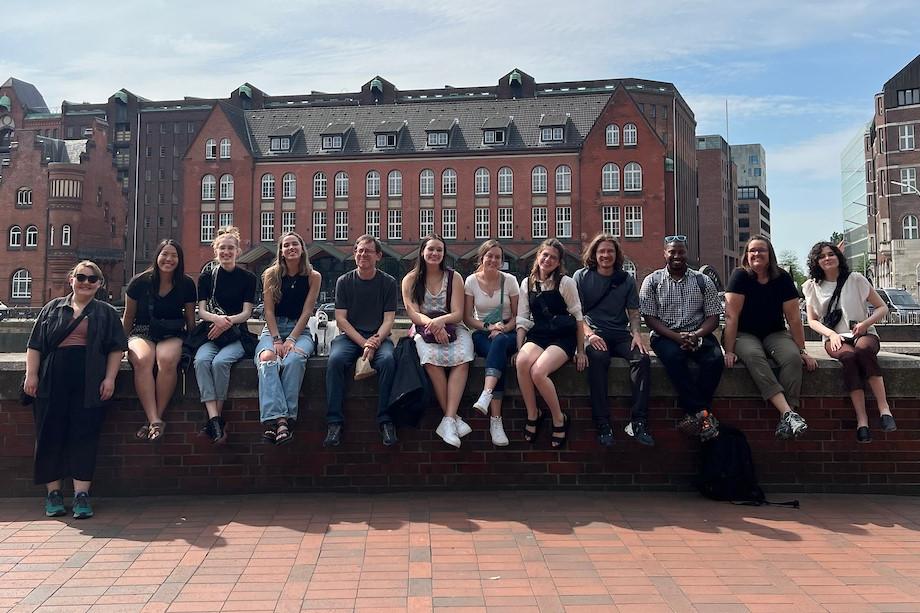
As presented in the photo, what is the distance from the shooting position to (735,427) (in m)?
5.95

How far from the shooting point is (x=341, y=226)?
58.7 meters

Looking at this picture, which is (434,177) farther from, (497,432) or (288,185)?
(497,432)

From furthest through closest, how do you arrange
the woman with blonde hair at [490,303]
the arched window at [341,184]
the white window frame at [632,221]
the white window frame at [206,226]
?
the white window frame at [206,226] → the arched window at [341,184] → the white window frame at [632,221] → the woman with blonde hair at [490,303]

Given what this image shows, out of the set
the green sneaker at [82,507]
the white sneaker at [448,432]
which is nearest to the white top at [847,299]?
the white sneaker at [448,432]

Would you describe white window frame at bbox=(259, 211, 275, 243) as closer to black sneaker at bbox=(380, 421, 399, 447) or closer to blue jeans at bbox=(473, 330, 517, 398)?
blue jeans at bbox=(473, 330, 517, 398)

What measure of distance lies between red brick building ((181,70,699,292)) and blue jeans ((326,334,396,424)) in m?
47.4

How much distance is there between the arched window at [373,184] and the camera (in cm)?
5875

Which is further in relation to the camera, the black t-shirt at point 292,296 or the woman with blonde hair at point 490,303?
the black t-shirt at point 292,296

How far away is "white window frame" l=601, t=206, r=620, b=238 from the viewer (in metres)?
54.7

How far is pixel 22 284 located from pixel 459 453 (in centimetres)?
6706

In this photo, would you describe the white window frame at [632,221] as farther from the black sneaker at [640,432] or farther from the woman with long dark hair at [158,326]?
the woman with long dark hair at [158,326]

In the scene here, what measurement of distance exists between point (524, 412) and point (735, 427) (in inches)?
71.8

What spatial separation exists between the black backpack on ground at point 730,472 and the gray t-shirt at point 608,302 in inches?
47.4

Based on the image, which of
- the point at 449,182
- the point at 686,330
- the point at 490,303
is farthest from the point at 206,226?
the point at 686,330
